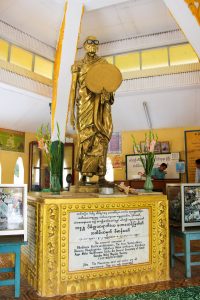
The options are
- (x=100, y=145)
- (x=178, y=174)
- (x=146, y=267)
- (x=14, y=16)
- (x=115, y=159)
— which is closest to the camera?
(x=146, y=267)

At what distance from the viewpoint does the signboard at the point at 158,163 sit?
773cm

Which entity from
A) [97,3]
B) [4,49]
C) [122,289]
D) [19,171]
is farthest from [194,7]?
[19,171]

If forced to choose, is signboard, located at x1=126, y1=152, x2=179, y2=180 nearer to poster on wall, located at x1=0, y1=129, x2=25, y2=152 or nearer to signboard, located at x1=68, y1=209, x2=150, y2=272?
poster on wall, located at x1=0, y1=129, x2=25, y2=152

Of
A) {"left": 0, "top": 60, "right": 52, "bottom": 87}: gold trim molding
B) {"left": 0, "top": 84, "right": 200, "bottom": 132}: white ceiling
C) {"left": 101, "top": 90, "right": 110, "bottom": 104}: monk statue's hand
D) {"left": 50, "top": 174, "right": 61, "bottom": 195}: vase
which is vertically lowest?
{"left": 50, "top": 174, "right": 61, "bottom": 195}: vase

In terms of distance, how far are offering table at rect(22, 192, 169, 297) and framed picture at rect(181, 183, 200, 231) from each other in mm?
221

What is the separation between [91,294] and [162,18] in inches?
230

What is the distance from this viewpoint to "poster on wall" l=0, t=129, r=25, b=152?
7991mm

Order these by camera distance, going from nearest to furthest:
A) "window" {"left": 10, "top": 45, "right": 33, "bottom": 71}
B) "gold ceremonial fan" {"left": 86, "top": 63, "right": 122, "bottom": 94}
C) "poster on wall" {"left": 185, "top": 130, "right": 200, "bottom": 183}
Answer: "gold ceremonial fan" {"left": 86, "top": 63, "right": 122, "bottom": 94} < "window" {"left": 10, "top": 45, "right": 33, "bottom": 71} < "poster on wall" {"left": 185, "top": 130, "right": 200, "bottom": 183}

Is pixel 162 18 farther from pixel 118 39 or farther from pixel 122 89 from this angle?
pixel 122 89

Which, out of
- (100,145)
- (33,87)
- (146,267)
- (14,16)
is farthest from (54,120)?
(146,267)

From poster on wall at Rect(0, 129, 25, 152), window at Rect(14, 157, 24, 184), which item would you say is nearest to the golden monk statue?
poster on wall at Rect(0, 129, 25, 152)

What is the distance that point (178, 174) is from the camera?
764cm

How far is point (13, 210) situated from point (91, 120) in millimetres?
1668

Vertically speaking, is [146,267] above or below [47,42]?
below
